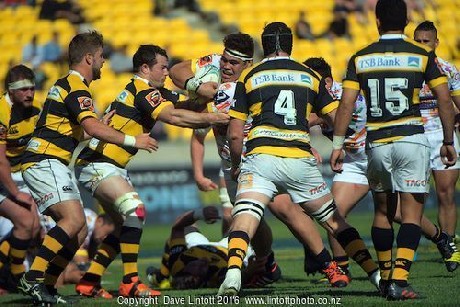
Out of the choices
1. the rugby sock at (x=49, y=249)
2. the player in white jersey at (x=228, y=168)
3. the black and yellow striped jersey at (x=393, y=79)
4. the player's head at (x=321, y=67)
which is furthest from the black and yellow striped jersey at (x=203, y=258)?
the black and yellow striped jersey at (x=393, y=79)

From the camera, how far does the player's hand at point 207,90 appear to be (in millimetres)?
9633

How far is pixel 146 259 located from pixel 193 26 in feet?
36.9

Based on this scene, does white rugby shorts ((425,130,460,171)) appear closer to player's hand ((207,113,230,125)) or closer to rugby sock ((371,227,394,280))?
rugby sock ((371,227,394,280))

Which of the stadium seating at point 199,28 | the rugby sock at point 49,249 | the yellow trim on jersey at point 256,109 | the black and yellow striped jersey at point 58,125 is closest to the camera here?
the yellow trim on jersey at point 256,109

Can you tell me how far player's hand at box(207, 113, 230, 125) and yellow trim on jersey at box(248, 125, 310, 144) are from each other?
642mm

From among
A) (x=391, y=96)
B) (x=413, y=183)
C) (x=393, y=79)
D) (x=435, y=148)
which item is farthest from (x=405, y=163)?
(x=435, y=148)

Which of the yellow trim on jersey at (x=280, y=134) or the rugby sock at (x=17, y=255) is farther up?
the yellow trim on jersey at (x=280, y=134)

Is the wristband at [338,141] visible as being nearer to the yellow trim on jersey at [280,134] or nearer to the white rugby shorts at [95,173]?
the yellow trim on jersey at [280,134]

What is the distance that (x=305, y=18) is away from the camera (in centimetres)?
2441

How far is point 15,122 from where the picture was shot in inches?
415

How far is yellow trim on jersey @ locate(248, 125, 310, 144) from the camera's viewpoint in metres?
8.05

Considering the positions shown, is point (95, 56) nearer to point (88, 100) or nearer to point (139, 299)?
point (88, 100)

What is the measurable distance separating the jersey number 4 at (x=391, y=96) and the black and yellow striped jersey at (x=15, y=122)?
447 cm

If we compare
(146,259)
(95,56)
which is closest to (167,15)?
(146,259)
